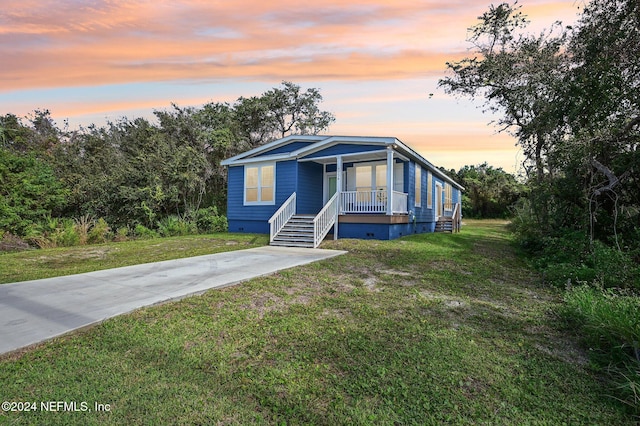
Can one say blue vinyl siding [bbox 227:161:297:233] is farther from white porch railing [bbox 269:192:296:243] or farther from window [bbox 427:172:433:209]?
window [bbox 427:172:433:209]

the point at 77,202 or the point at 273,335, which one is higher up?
the point at 77,202

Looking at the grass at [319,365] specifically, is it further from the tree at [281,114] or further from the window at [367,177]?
the tree at [281,114]

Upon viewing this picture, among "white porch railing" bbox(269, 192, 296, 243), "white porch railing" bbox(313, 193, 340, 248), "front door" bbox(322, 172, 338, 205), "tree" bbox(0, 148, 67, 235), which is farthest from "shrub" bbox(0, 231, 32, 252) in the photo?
"front door" bbox(322, 172, 338, 205)

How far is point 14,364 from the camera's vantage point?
2664 mm

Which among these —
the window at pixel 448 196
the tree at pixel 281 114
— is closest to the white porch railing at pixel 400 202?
the window at pixel 448 196

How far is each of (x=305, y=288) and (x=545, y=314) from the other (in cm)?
324

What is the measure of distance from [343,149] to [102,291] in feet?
29.0

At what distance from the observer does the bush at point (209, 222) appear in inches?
669

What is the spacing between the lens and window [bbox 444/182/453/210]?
63.9ft

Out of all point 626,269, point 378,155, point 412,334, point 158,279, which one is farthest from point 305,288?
point 378,155

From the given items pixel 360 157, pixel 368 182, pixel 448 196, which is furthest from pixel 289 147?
pixel 448 196

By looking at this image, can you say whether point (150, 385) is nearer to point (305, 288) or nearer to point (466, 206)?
point (305, 288)

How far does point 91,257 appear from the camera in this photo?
827cm

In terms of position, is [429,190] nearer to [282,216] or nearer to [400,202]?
[400,202]
